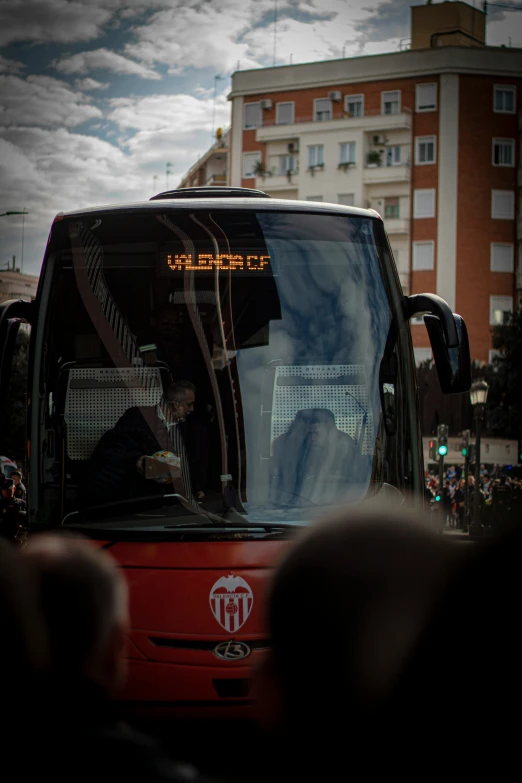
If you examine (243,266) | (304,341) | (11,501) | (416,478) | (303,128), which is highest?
(303,128)

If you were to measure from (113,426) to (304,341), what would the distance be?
1137 mm

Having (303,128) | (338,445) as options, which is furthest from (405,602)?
(303,128)

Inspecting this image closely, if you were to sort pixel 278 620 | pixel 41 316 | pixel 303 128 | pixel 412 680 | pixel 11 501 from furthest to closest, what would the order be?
pixel 303 128
pixel 11 501
pixel 41 316
pixel 278 620
pixel 412 680

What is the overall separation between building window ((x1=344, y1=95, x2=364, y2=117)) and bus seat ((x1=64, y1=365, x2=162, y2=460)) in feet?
191

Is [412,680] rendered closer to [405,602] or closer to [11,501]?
[405,602]

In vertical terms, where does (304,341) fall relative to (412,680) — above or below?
above

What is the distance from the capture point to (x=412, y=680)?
1371 mm

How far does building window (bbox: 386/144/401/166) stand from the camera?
61312 millimetres

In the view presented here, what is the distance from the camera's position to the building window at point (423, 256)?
6106cm

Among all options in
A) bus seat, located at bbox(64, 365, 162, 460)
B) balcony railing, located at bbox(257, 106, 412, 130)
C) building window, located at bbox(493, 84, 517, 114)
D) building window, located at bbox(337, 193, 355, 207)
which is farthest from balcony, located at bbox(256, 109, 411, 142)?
bus seat, located at bbox(64, 365, 162, 460)

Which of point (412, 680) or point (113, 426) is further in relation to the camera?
point (113, 426)

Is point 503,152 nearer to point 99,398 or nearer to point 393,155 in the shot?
point 393,155

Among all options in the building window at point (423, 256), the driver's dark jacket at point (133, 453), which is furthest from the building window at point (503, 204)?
the driver's dark jacket at point (133, 453)

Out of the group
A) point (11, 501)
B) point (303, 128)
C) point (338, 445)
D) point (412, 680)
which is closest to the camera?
point (412, 680)
